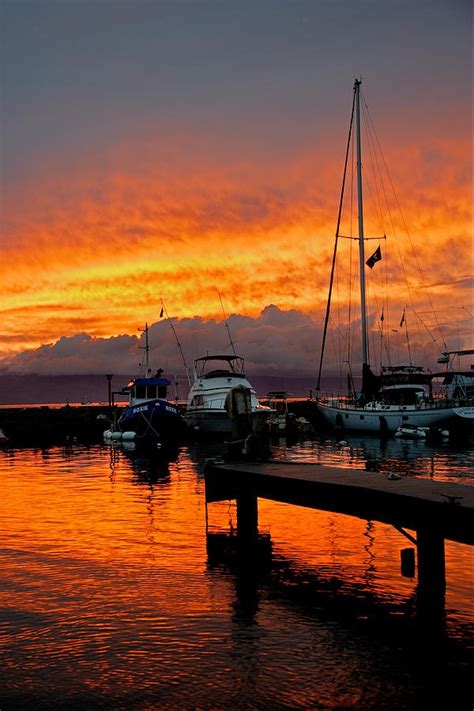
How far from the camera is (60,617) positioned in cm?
1246

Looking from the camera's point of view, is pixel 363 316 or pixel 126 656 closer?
pixel 126 656

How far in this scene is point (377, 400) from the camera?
69062 millimetres

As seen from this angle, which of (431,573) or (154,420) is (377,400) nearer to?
(154,420)

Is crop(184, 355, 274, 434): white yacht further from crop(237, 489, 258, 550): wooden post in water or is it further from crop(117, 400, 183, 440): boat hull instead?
crop(237, 489, 258, 550): wooden post in water

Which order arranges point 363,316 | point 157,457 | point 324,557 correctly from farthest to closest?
1. point 363,316
2. point 157,457
3. point 324,557

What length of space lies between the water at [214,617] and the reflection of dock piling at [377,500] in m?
0.71

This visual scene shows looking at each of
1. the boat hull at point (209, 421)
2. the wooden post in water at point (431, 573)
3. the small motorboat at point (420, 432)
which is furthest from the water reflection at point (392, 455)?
the wooden post in water at point (431, 573)

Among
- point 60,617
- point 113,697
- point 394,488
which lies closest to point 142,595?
point 60,617

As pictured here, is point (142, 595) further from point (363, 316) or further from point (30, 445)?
point (363, 316)

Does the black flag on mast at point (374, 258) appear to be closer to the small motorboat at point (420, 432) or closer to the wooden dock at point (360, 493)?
the small motorboat at point (420, 432)

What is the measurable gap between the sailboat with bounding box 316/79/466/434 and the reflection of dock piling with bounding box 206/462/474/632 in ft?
146

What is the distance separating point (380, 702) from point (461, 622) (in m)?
3.54

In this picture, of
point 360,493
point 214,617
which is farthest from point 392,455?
point 214,617

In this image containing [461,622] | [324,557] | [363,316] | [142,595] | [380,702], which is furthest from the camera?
[363,316]
